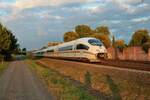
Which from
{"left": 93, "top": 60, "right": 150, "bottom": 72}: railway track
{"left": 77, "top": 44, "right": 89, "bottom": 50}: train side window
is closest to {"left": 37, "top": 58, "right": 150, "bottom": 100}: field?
{"left": 93, "top": 60, "right": 150, "bottom": 72}: railway track

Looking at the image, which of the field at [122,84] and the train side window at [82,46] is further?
the train side window at [82,46]

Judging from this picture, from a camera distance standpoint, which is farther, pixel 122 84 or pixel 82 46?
pixel 82 46

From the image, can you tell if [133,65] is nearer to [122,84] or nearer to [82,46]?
[82,46]

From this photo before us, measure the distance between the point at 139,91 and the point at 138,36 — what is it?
84.7 metres

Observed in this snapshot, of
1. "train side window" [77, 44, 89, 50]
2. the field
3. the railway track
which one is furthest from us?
"train side window" [77, 44, 89, 50]

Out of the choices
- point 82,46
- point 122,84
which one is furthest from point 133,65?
point 122,84

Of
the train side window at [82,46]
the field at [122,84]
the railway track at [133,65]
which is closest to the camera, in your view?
the field at [122,84]

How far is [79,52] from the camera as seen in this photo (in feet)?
137

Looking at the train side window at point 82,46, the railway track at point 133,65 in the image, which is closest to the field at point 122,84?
the railway track at point 133,65

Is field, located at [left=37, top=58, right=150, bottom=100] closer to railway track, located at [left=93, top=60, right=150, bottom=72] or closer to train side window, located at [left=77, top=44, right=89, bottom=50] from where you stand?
railway track, located at [left=93, top=60, right=150, bottom=72]

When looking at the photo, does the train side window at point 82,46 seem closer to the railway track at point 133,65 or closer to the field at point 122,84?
the railway track at point 133,65

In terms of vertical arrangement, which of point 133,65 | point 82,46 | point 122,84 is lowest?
point 122,84

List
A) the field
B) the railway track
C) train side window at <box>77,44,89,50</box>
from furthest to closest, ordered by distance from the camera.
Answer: train side window at <box>77,44,89,50</box>
the railway track
the field

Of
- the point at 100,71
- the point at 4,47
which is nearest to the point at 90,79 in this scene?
the point at 100,71
